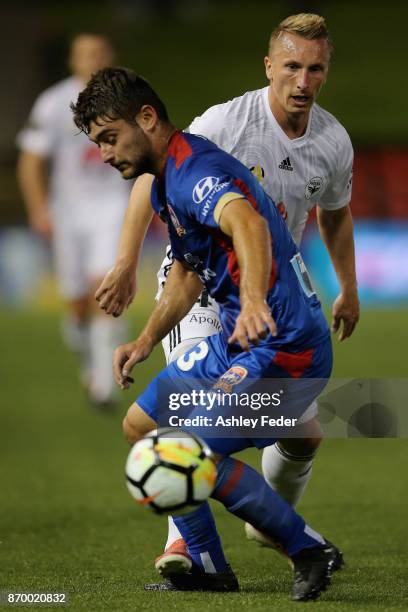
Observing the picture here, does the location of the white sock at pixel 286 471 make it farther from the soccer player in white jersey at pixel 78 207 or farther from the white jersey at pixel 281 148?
the soccer player in white jersey at pixel 78 207

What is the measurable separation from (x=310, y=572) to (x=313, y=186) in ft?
5.49

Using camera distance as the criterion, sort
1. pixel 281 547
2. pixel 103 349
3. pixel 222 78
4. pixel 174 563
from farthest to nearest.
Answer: pixel 222 78 < pixel 103 349 < pixel 174 563 < pixel 281 547

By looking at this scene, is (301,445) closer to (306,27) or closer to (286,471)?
(286,471)

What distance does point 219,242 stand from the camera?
4.29 m

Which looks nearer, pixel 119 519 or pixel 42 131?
pixel 119 519

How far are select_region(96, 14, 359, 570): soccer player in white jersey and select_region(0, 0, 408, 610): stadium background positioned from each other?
51cm

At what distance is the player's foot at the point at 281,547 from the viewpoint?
4414 mm

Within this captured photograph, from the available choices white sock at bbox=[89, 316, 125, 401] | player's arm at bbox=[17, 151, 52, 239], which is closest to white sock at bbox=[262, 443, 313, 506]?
white sock at bbox=[89, 316, 125, 401]

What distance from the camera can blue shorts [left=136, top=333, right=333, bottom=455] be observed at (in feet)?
14.1

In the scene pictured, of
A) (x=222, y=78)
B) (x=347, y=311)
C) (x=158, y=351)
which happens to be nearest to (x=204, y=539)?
(x=347, y=311)

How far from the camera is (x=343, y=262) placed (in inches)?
220

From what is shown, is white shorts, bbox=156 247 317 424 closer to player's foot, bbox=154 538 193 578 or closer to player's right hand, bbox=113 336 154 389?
player's right hand, bbox=113 336 154 389

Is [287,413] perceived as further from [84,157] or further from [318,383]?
[84,157]

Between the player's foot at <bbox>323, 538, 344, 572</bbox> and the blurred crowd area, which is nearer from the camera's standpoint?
the player's foot at <bbox>323, 538, 344, 572</bbox>
